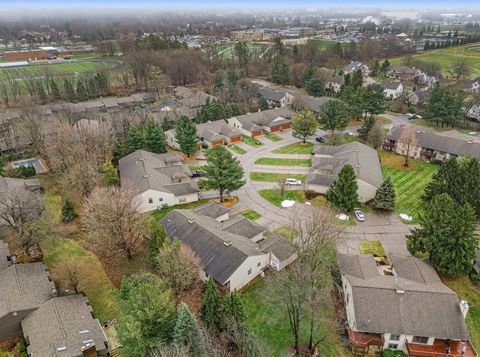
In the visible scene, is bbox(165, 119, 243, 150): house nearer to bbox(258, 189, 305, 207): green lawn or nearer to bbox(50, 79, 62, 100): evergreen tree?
bbox(258, 189, 305, 207): green lawn

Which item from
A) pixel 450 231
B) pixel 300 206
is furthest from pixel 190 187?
pixel 450 231

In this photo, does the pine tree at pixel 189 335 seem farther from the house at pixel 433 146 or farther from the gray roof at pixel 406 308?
the house at pixel 433 146

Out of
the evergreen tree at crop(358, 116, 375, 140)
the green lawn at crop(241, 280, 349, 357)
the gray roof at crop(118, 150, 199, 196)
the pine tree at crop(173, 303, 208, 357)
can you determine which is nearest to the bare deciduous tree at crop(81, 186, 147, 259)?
the gray roof at crop(118, 150, 199, 196)

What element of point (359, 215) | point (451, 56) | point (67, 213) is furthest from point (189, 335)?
point (451, 56)

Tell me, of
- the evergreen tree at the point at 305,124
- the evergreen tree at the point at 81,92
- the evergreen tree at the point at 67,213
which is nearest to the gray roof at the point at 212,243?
the evergreen tree at the point at 67,213

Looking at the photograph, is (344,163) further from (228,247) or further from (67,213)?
(67,213)

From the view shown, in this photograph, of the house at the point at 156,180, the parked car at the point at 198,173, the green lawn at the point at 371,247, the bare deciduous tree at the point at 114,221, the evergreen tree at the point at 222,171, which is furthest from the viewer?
the parked car at the point at 198,173
